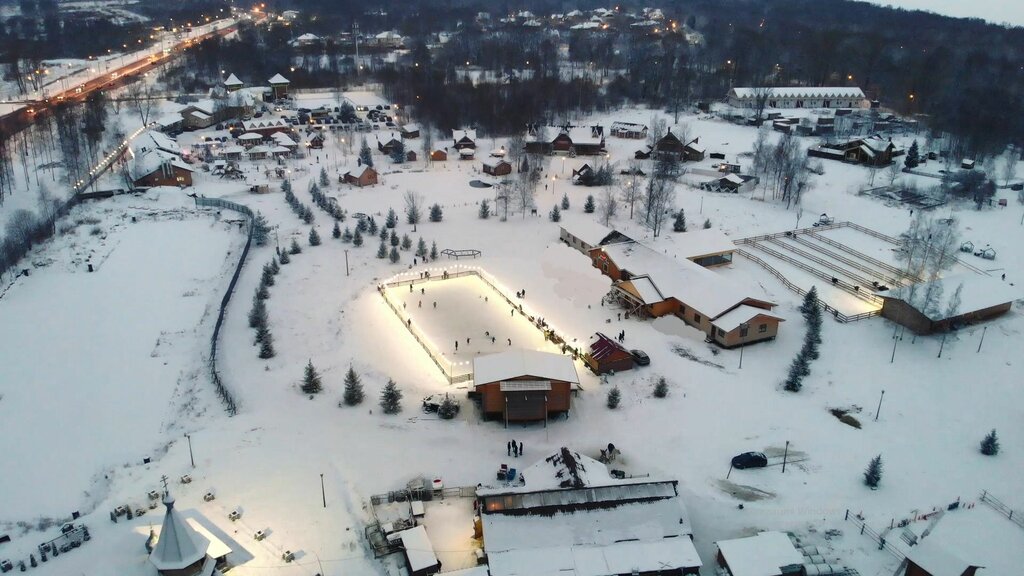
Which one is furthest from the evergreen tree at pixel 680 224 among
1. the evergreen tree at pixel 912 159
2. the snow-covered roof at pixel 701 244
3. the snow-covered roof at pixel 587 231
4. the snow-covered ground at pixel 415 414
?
the evergreen tree at pixel 912 159

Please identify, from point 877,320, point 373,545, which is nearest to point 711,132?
point 877,320

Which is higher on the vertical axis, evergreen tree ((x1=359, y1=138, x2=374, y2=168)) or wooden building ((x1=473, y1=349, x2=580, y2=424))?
evergreen tree ((x1=359, y1=138, x2=374, y2=168))

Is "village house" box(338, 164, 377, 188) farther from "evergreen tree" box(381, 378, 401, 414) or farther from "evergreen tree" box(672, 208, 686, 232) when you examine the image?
"evergreen tree" box(381, 378, 401, 414)

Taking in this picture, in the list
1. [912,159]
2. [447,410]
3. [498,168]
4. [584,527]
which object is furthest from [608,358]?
[912,159]

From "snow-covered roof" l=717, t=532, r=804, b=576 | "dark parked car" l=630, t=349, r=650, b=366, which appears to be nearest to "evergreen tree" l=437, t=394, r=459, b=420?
"dark parked car" l=630, t=349, r=650, b=366

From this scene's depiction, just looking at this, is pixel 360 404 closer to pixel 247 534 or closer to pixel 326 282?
pixel 247 534

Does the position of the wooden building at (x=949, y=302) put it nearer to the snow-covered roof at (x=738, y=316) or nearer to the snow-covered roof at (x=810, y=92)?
the snow-covered roof at (x=738, y=316)

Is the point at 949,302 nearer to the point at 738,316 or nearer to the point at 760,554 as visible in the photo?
the point at 738,316
